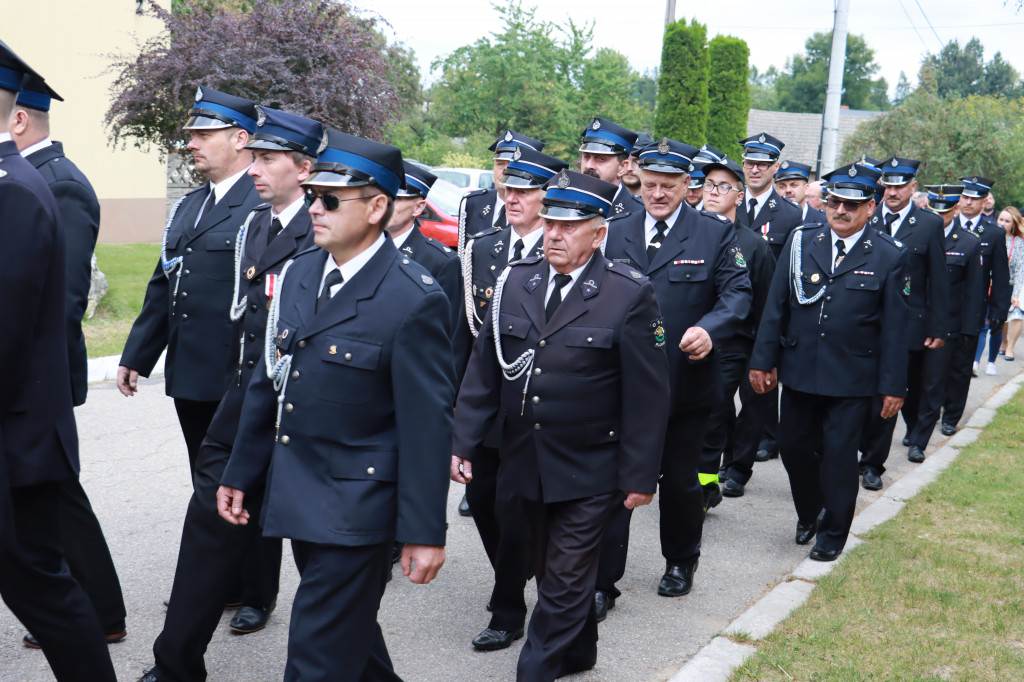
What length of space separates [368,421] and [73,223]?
203 cm

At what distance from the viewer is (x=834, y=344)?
6.10 metres

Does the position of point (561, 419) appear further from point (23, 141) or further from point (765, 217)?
point (765, 217)

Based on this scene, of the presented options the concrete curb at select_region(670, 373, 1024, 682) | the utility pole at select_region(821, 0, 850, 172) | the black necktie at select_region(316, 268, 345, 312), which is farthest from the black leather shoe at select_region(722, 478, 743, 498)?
the utility pole at select_region(821, 0, 850, 172)

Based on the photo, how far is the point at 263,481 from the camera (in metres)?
3.65

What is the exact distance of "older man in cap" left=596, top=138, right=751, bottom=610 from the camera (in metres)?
5.44

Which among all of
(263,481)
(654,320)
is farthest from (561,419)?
(263,481)

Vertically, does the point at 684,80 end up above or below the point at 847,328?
above

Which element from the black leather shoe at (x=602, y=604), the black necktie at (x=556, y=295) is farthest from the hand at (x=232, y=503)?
the black leather shoe at (x=602, y=604)

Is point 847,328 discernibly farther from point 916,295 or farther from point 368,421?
point 368,421

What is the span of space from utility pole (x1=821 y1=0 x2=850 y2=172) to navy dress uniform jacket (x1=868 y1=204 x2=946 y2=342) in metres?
13.7

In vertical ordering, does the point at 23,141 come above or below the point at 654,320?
above

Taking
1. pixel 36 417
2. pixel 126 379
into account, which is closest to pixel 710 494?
pixel 126 379

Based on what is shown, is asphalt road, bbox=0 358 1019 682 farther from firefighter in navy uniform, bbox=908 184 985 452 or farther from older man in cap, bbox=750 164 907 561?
firefighter in navy uniform, bbox=908 184 985 452

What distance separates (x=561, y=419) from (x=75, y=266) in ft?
7.05
